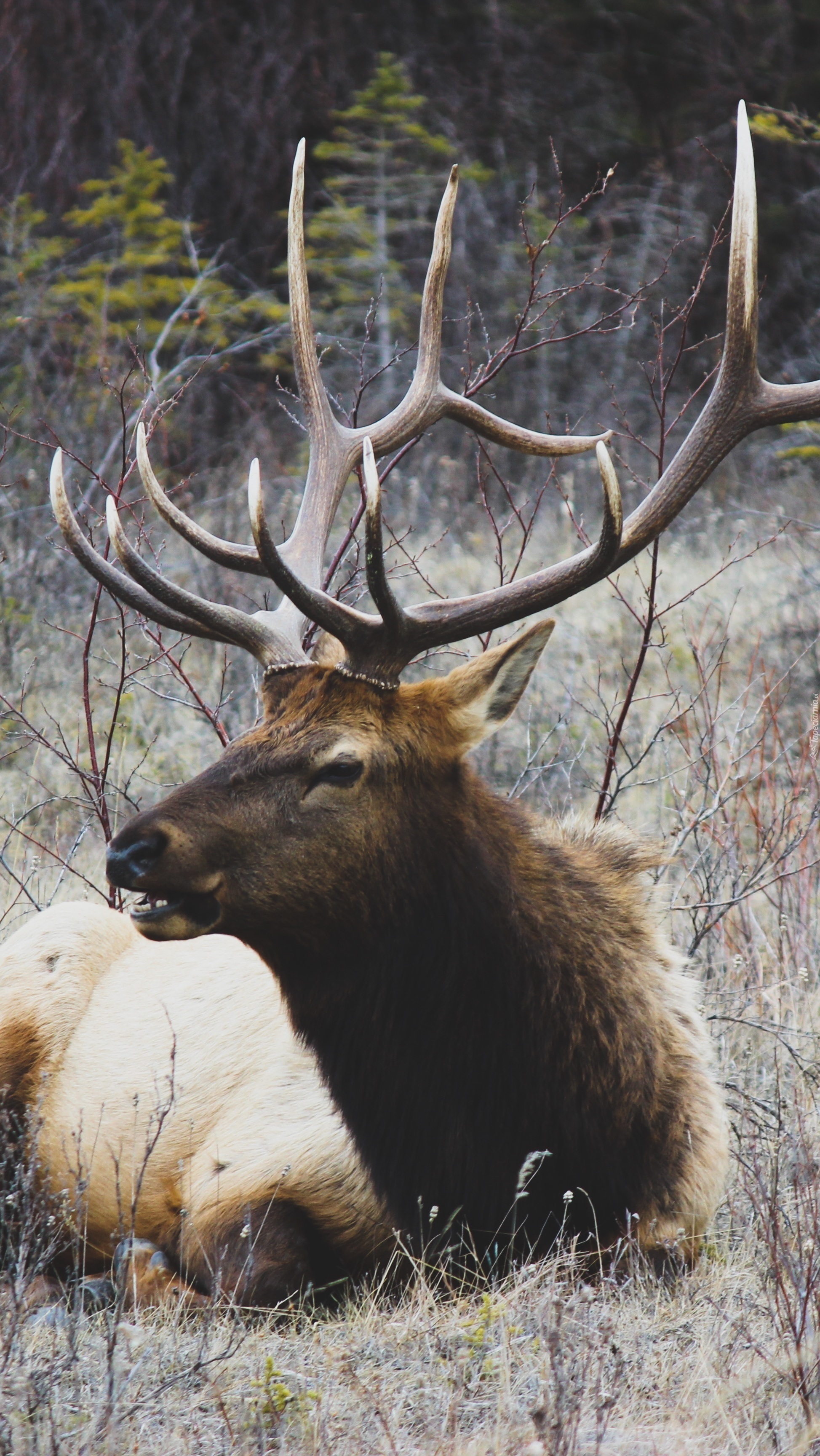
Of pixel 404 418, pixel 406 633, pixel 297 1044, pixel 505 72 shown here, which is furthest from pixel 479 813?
pixel 505 72

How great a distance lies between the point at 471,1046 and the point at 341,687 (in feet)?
3.09

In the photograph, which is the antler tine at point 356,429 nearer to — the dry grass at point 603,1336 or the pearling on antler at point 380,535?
Result: the pearling on antler at point 380,535

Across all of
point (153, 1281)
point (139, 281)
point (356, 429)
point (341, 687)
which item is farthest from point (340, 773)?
point (139, 281)

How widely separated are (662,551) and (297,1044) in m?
7.61

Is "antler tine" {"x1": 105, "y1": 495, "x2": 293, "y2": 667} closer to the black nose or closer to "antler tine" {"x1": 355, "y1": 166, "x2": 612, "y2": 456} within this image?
the black nose

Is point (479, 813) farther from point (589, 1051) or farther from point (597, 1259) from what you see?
point (597, 1259)

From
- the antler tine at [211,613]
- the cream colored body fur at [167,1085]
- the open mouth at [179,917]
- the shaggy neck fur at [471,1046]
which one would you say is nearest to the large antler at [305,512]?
the antler tine at [211,613]

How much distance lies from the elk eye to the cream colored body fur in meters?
0.84

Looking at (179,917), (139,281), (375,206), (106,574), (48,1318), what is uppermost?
(375,206)

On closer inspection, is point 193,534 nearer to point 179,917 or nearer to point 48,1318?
point 179,917

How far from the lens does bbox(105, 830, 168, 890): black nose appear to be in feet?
11.1

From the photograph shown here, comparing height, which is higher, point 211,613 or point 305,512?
point 305,512

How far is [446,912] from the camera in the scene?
373 cm

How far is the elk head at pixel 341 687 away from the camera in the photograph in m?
3.51
